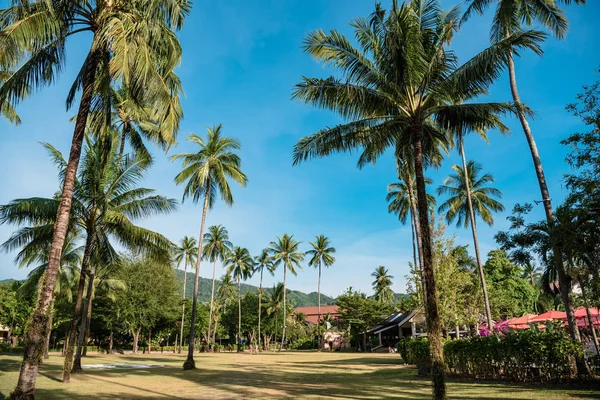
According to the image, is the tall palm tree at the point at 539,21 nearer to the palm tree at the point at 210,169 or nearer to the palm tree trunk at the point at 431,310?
the palm tree trunk at the point at 431,310

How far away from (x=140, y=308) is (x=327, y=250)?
27832 mm

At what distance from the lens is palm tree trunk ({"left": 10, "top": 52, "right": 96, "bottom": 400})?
791 cm

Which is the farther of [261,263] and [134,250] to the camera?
[261,263]

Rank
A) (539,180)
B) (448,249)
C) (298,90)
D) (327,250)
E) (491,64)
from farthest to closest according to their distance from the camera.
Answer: (327,250) < (448,249) < (539,180) < (298,90) < (491,64)

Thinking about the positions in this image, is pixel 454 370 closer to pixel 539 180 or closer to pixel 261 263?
pixel 539 180

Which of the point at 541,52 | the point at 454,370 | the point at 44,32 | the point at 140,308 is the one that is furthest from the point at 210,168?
the point at 140,308

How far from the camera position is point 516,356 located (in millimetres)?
12594

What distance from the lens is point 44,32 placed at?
9336 millimetres

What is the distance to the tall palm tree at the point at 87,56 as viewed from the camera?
28.2ft


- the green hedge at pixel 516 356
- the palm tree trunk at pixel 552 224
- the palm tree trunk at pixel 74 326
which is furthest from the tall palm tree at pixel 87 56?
the green hedge at pixel 516 356

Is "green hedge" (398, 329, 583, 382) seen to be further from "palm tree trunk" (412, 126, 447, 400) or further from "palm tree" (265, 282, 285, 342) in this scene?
"palm tree" (265, 282, 285, 342)

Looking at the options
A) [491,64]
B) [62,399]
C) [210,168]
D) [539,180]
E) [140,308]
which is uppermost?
[210,168]

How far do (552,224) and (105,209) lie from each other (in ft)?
55.0

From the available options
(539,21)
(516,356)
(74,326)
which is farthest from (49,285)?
(539,21)
